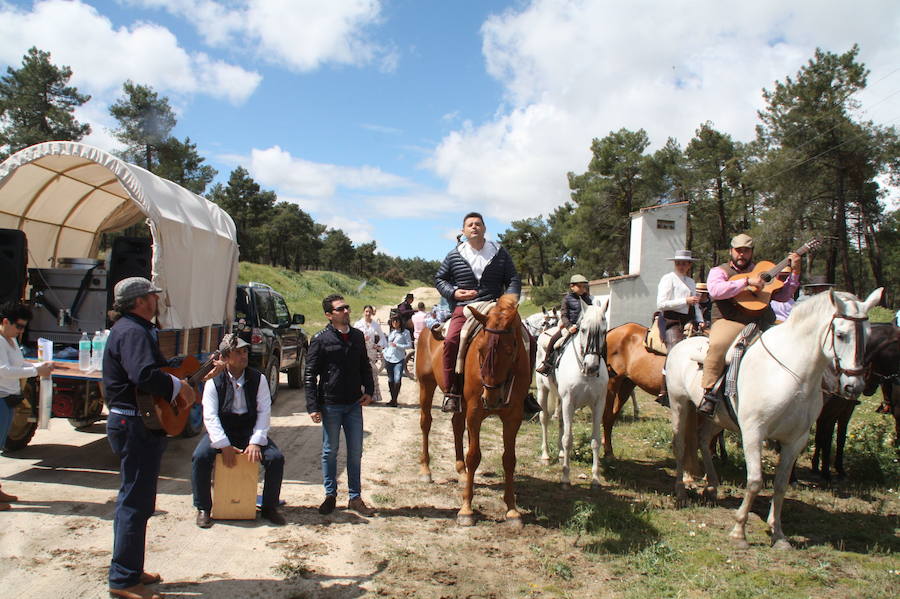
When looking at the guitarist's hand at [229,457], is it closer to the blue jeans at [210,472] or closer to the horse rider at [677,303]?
the blue jeans at [210,472]

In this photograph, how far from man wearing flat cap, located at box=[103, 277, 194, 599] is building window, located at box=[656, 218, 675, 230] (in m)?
21.0

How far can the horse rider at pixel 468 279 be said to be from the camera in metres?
5.81

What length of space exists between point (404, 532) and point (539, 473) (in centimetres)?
256

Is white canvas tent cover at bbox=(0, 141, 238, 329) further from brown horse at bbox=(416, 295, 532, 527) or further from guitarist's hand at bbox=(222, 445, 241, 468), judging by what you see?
brown horse at bbox=(416, 295, 532, 527)

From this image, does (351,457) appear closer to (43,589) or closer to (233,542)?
(233,542)

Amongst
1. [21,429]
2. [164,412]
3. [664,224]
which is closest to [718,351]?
[164,412]

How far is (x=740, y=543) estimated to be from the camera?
195 inches

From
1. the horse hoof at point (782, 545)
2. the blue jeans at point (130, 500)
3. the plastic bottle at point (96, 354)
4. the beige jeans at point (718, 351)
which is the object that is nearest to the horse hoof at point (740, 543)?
the horse hoof at point (782, 545)

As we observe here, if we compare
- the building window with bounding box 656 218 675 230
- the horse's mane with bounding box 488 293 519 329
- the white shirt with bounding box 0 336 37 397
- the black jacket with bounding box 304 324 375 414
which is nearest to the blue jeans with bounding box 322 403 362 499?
Answer: the black jacket with bounding box 304 324 375 414

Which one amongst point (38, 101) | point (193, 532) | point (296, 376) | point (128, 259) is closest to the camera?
point (193, 532)

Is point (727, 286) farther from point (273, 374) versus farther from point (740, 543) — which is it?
point (273, 374)

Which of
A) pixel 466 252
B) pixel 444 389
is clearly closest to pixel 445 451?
pixel 444 389

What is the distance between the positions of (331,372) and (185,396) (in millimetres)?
1895

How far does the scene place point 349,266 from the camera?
3868 inches
